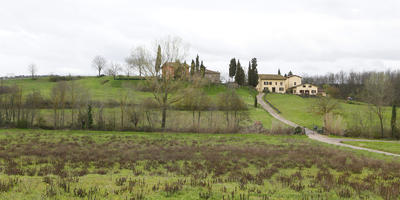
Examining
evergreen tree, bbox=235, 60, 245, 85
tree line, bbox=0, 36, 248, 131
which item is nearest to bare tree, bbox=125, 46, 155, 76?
tree line, bbox=0, 36, 248, 131

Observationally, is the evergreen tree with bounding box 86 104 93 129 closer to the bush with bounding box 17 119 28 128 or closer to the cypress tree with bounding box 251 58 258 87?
the bush with bounding box 17 119 28 128

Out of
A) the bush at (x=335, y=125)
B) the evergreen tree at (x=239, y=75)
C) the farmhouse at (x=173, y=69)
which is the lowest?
the bush at (x=335, y=125)

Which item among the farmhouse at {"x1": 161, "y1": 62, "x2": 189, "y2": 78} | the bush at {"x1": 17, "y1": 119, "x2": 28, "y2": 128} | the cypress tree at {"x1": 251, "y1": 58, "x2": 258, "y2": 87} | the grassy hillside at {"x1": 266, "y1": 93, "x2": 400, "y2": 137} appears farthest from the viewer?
the cypress tree at {"x1": 251, "y1": 58, "x2": 258, "y2": 87}

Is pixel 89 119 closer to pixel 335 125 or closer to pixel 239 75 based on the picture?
pixel 335 125

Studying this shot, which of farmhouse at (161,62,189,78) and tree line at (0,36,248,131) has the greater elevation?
farmhouse at (161,62,189,78)

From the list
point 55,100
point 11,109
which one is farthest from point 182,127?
point 11,109

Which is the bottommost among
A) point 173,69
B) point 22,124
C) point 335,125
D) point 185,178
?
point 335,125

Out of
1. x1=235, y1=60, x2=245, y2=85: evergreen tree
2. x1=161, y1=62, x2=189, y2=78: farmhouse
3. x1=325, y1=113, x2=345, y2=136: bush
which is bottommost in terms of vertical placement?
x1=325, y1=113, x2=345, y2=136: bush

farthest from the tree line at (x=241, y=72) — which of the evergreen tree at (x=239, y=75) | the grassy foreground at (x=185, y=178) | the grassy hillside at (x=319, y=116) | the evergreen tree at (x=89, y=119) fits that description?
the grassy foreground at (x=185, y=178)

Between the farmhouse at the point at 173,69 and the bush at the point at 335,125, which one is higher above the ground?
the farmhouse at the point at 173,69

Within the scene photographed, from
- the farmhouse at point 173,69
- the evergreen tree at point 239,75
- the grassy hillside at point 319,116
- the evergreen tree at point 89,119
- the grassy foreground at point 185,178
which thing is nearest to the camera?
the grassy foreground at point 185,178

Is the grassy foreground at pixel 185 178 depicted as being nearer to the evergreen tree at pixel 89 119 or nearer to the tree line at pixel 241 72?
the evergreen tree at pixel 89 119

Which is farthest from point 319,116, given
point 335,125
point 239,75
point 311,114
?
point 239,75

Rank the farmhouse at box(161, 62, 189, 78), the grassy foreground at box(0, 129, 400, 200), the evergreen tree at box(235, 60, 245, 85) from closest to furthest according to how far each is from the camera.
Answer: the grassy foreground at box(0, 129, 400, 200)
the farmhouse at box(161, 62, 189, 78)
the evergreen tree at box(235, 60, 245, 85)
